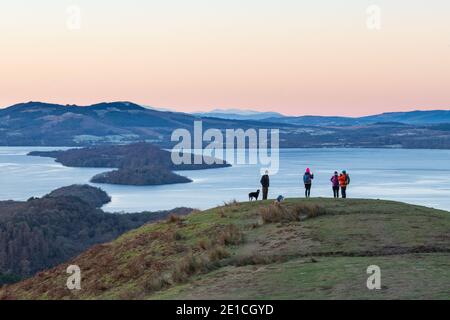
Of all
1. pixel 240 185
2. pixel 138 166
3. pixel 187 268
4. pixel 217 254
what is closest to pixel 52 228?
pixel 240 185

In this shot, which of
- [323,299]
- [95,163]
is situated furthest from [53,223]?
[95,163]

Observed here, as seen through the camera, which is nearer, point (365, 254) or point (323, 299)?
point (323, 299)

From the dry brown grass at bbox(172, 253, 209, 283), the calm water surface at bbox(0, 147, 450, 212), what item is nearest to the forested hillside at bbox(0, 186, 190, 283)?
the calm water surface at bbox(0, 147, 450, 212)

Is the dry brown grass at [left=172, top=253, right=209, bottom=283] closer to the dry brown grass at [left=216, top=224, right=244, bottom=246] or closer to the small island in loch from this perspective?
the dry brown grass at [left=216, top=224, right=244, bottom=246]

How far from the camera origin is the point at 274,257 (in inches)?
564

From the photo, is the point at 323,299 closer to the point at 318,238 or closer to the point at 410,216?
the point at 318,238

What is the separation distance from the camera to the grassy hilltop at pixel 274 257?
37.3 feet

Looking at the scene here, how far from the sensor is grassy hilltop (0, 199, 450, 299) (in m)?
11.4

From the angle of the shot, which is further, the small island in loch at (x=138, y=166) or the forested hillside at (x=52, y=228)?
the small island in loch at (x=138, y=166)

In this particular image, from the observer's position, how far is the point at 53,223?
83.9 metres

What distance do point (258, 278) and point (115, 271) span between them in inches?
235

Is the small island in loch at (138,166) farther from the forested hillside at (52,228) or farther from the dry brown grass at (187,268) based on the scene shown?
the dry brown grass at (187,268)
